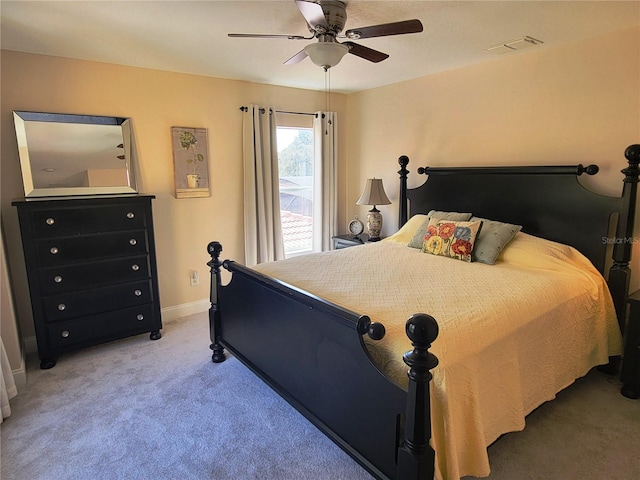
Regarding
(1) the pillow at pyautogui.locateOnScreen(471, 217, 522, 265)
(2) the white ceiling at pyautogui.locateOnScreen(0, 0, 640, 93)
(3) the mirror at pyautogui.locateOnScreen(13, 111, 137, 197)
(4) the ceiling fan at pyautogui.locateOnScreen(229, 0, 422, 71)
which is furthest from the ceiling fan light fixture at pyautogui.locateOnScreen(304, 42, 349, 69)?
(3) the mirror at pyautogui.locateOnScreen(13, 111, 137, 197)

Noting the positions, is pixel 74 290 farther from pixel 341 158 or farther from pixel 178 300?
pixel 341 158

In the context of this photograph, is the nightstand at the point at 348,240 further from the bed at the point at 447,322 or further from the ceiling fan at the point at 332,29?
the ceiling fan at the point at 332,29

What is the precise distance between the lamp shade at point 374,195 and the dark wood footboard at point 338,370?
1.85 metres

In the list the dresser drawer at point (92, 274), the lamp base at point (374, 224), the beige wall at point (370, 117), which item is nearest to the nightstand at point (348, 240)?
the lamp base at point (374, 224)

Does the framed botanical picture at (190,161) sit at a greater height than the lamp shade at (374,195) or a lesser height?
greater

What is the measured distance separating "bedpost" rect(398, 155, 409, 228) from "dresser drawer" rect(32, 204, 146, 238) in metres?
2.48

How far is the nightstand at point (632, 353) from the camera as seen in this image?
2.37m

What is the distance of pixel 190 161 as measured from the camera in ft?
12.2

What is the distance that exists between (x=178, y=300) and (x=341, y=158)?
2523 mm

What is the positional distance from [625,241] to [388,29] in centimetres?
210

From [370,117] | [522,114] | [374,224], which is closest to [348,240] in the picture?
[374,224]

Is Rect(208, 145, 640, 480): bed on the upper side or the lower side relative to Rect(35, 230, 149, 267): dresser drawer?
lower

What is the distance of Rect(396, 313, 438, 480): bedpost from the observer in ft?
4.58

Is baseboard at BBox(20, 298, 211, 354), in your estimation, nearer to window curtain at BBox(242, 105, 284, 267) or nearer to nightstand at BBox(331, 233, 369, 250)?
window curtain at BBox(242, 105, 284, 267)
